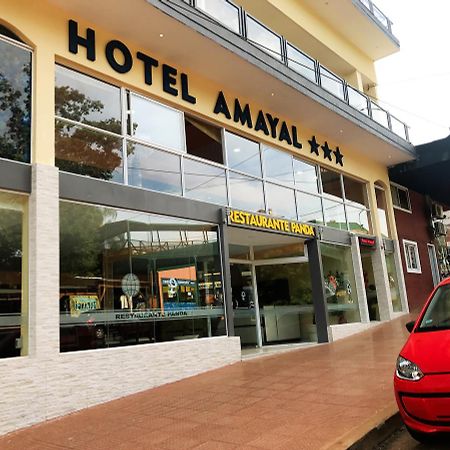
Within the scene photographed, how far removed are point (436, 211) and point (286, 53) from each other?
47.9 ft

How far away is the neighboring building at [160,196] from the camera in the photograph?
23.3 feet

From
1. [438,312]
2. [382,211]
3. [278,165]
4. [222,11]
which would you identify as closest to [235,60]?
[222,11]

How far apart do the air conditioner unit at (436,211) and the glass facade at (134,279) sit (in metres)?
16.2

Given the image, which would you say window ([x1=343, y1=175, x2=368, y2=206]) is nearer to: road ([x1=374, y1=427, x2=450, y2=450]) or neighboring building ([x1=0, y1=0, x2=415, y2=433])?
neighboring building ([x1=0, y1=0, x2=415, y2=433])

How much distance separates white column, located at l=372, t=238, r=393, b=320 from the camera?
1669 cm

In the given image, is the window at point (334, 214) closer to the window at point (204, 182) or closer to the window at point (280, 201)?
the window at point (280, 201)

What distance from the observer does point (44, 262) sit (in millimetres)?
7047

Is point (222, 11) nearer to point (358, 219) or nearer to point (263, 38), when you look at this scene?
point (263, 38)

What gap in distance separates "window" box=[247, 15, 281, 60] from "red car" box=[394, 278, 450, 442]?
334 inches

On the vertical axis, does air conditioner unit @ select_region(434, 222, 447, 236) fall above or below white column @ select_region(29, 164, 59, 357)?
above

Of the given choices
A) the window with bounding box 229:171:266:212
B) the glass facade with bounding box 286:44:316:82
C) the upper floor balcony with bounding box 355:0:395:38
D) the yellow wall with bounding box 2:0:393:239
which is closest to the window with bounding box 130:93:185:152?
the yellow wall with bounding box 2:0:393:239

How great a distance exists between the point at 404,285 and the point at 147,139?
42.2ft

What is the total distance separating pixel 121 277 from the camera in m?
8.41

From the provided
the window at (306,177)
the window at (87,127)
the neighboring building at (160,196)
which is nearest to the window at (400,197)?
the neighboring building at (160,196)
